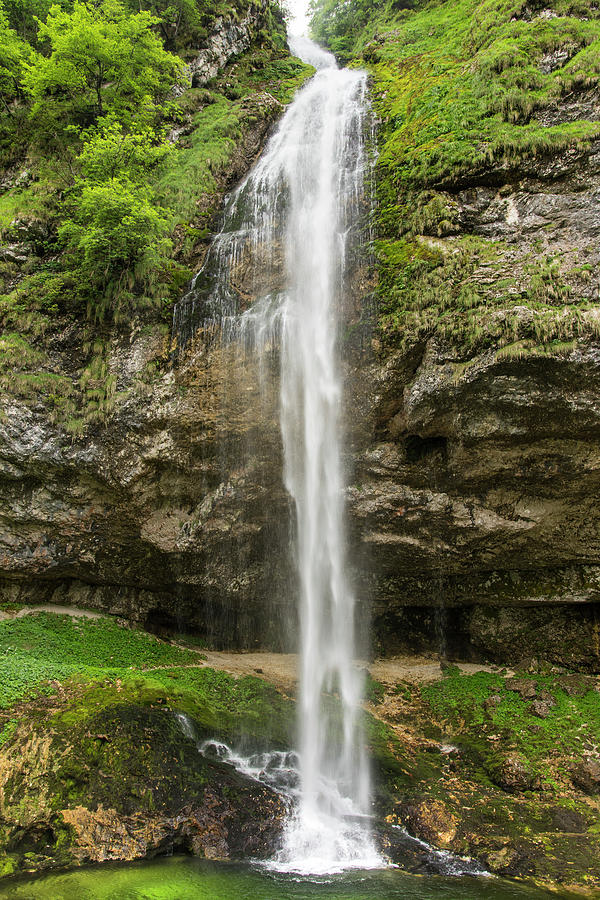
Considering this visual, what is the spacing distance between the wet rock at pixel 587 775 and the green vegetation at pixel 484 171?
655cm

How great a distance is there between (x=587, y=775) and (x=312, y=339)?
354 inches

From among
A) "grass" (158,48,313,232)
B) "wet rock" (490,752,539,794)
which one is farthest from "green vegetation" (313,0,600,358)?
"wet rock" (490,752,539,794)

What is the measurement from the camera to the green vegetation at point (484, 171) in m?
8.27

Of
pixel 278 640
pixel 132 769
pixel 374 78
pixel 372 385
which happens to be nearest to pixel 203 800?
pixel 132 769

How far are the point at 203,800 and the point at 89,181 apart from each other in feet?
41.0

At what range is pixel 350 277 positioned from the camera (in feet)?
34.2

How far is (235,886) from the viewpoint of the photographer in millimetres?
5090

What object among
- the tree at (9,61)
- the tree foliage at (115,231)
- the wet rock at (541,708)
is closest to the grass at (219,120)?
the tree foliage at (115,231)

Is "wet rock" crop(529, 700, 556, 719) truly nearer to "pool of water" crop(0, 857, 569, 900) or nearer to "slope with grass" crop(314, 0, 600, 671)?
"slope with grass" crop(314, 0, 600, 671)

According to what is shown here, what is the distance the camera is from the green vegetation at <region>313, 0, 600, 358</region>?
8.27 metres

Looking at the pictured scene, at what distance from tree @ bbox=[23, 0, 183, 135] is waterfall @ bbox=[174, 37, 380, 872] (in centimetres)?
563

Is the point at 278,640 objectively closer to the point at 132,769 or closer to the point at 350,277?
the point at 132,769

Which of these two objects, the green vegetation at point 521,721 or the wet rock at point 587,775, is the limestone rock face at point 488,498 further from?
the wet rock at point 587,775

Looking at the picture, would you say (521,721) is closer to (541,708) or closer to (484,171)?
(541,708)
